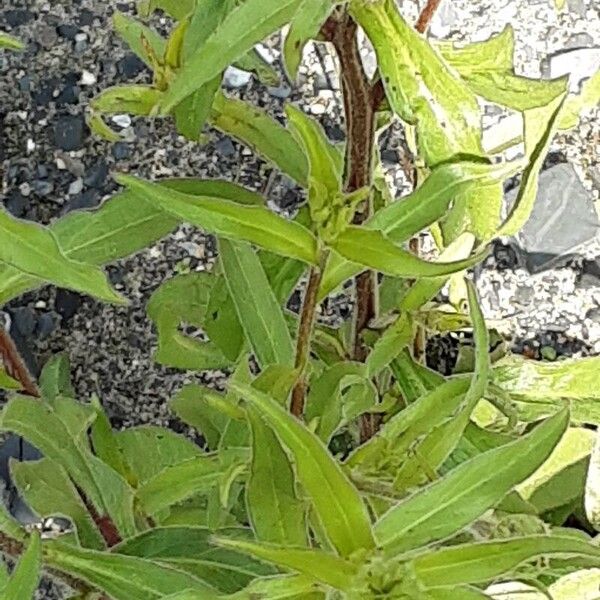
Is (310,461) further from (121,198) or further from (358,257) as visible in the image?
(121,198)

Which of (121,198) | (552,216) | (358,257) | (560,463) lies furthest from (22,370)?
(552,216)

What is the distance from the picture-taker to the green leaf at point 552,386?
872mm

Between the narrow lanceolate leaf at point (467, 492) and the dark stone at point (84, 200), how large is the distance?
0.93m

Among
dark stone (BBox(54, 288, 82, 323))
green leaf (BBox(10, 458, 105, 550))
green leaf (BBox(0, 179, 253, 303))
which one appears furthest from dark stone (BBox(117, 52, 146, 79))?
green leaf (BBox(0, 179, 253, 303))

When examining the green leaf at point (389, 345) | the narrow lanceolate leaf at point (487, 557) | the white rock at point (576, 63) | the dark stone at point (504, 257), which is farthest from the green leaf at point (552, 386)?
the white rock at point (576, 63)

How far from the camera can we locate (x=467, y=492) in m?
0.55

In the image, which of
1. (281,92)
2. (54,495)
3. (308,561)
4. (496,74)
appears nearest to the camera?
(308,561)

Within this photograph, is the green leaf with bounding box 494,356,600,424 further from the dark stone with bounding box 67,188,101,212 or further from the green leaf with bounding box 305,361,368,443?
the dark stone with bounding box 67,188,101,212

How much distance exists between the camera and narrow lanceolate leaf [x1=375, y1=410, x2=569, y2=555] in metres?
0.55

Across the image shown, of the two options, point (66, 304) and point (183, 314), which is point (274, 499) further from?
point (66, 304)

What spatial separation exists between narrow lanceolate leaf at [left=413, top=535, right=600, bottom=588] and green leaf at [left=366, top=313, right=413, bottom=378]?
0.76 ft

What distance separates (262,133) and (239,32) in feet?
0.69

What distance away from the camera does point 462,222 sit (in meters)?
0.87

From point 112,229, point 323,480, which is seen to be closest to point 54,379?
point 112,229
